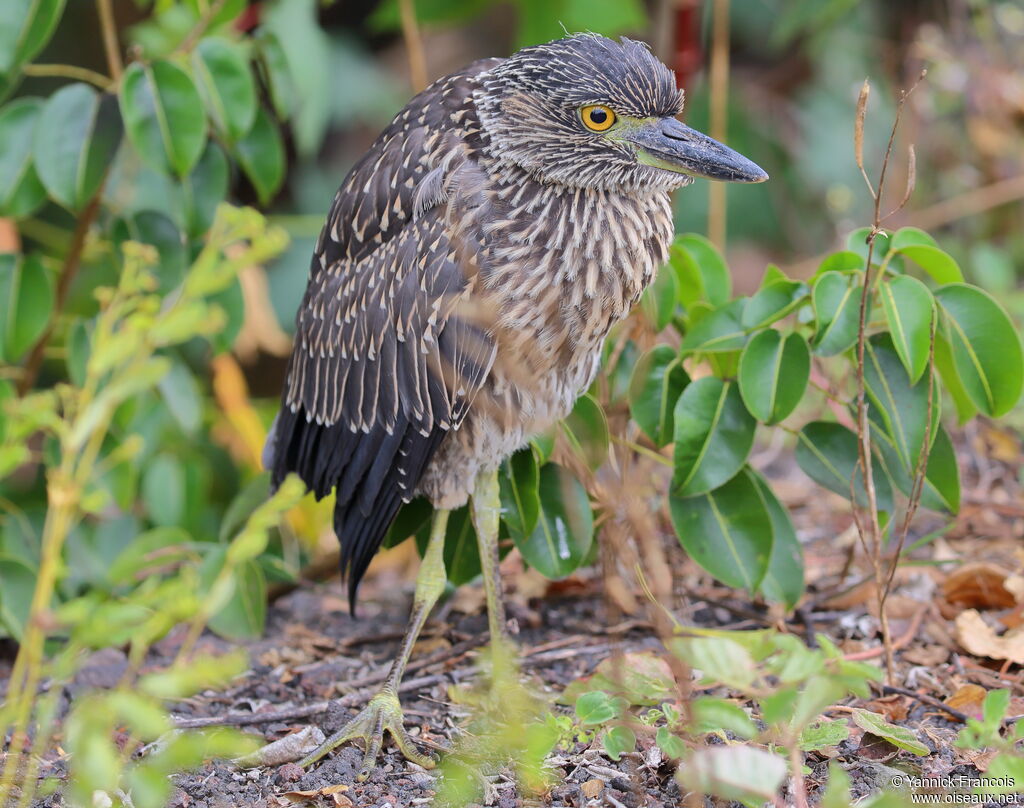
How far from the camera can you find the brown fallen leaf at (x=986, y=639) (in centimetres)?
286

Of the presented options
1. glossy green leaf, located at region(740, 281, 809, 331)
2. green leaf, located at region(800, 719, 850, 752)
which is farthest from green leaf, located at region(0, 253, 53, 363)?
green leaf, located at region(800, 719, 850, 752)

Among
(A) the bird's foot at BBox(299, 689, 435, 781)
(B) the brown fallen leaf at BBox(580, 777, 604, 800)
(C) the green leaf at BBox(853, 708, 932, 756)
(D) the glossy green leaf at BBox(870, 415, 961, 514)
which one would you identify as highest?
(D) the glossy green leaf at BBox(870, 415, 961, 514)

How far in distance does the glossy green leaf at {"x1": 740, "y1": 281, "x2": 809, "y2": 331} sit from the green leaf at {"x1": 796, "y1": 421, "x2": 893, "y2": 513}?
38 cm

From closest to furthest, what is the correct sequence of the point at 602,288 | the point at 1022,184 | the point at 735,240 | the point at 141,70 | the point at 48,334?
the point at 602,288 → the point at 141,70 → the point at 48,334 → the point at 1022,184 → the point at 735,240

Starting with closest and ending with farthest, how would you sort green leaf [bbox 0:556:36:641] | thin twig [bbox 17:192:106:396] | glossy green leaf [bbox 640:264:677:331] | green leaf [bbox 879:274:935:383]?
green leaf [bbox 879:274:935:383] → glossy green leaf [bbox 640:264:677:331] → green leaf [bbox 0:556:36:641] → thin twig [bbox 17:192:106:396]

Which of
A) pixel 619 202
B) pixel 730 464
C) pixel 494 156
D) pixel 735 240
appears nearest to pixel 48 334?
pixel 494 156

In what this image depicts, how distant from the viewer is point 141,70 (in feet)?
10.9

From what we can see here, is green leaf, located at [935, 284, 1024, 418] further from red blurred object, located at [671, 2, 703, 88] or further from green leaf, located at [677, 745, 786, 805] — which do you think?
red blurred object, located at [671, 2, 703, 88]

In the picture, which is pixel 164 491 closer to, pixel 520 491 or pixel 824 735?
pixel 520 491

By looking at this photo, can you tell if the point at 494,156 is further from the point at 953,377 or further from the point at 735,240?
the point at 735,240

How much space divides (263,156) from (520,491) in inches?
60.3

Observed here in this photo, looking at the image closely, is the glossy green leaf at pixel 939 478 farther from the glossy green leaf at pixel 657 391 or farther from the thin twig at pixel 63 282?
the thin twig at pixel 63 282

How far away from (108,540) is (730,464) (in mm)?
2400

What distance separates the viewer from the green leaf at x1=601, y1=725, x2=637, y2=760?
2199mm
